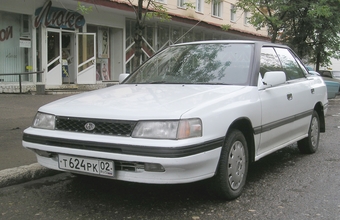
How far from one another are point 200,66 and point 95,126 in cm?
172

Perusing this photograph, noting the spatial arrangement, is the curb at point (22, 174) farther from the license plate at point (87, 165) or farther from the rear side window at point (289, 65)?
the rear side window at point (289, 65)

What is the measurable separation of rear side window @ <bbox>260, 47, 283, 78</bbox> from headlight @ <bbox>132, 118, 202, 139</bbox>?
1.73 metres

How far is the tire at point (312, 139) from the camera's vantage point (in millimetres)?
5773

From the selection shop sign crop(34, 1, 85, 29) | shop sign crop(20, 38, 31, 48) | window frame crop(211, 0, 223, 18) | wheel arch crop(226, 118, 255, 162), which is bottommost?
wheel arch crop(226, 118, 255, 162)

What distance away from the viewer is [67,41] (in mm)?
15695

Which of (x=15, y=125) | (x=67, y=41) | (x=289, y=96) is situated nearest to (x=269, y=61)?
(x=289, y=96)

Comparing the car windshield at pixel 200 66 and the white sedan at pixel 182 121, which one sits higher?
the car windshield at pixel 200 66

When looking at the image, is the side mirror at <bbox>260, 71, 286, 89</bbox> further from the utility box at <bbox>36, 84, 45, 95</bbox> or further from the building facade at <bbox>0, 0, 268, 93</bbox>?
the utility box at <bbox>36, 84, 45, 95</bbox>

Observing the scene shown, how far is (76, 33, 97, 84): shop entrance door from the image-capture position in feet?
51.7

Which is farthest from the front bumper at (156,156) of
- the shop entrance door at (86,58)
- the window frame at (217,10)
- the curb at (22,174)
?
the window frame at (217,10)

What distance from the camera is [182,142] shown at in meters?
3.08

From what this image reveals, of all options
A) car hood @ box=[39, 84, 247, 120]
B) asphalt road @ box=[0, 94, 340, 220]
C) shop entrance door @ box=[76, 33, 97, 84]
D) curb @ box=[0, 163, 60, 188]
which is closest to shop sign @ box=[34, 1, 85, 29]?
shop entrance door @ box=[76, 33, 97, 84]

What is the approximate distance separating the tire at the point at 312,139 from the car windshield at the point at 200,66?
196 centimetres

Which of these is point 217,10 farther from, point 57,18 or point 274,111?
point 274,111
